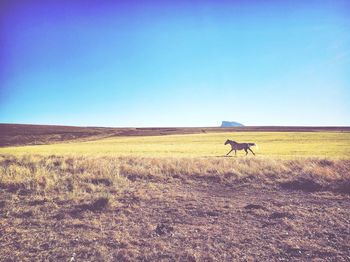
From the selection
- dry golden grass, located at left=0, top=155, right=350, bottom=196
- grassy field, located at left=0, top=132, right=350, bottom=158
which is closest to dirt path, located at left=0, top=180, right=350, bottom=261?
dry golden grass, located at left=0, top=155, right=350, bottom=196

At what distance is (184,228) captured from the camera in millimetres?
6227

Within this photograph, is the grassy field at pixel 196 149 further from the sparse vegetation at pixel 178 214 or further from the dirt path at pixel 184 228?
the dirt path at pixel 184 228

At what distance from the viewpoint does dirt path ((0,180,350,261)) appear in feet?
16.5

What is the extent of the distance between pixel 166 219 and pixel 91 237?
1867 millimetres

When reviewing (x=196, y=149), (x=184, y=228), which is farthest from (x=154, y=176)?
(x=196, y=149)

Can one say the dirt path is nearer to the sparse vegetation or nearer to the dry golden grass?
the sparse vegetation

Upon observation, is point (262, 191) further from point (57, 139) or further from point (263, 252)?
point (57, 139)

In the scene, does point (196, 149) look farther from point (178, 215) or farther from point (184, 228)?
point (184, 228)

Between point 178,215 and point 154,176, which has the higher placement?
point 154,176

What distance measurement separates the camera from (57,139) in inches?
2566

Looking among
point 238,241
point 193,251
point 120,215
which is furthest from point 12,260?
point 238,241

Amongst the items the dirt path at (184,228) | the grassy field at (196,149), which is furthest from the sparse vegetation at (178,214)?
the grassy field at (196,149)

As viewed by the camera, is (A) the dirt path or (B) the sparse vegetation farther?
(B) the sparse vegetation

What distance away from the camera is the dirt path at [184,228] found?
504 centimetres
